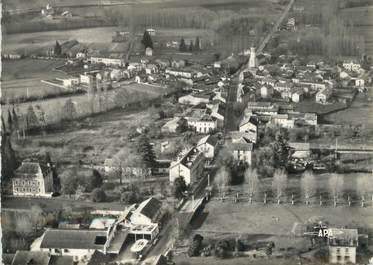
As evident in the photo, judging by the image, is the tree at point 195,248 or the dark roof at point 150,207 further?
the dark roof at point 150,207

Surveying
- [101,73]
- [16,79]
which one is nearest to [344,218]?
[101,73]

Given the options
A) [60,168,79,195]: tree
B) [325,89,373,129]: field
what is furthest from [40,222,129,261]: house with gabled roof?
[325,89,373,129]: field

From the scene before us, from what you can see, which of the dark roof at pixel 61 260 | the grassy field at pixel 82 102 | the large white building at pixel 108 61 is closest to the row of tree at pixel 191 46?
the grassy field at pixel 82 102

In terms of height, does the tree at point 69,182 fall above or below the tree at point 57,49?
below

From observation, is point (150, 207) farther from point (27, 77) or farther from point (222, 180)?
point (27, 77)

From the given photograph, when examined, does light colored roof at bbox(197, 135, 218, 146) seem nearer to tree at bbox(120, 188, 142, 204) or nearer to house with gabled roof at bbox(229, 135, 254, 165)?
house with gabled roof at bbox(229, 135, 254, 165)

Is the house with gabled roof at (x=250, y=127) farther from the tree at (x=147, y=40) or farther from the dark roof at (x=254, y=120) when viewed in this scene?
the tree at (x=147, y=40)

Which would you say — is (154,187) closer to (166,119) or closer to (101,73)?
(166,119)
